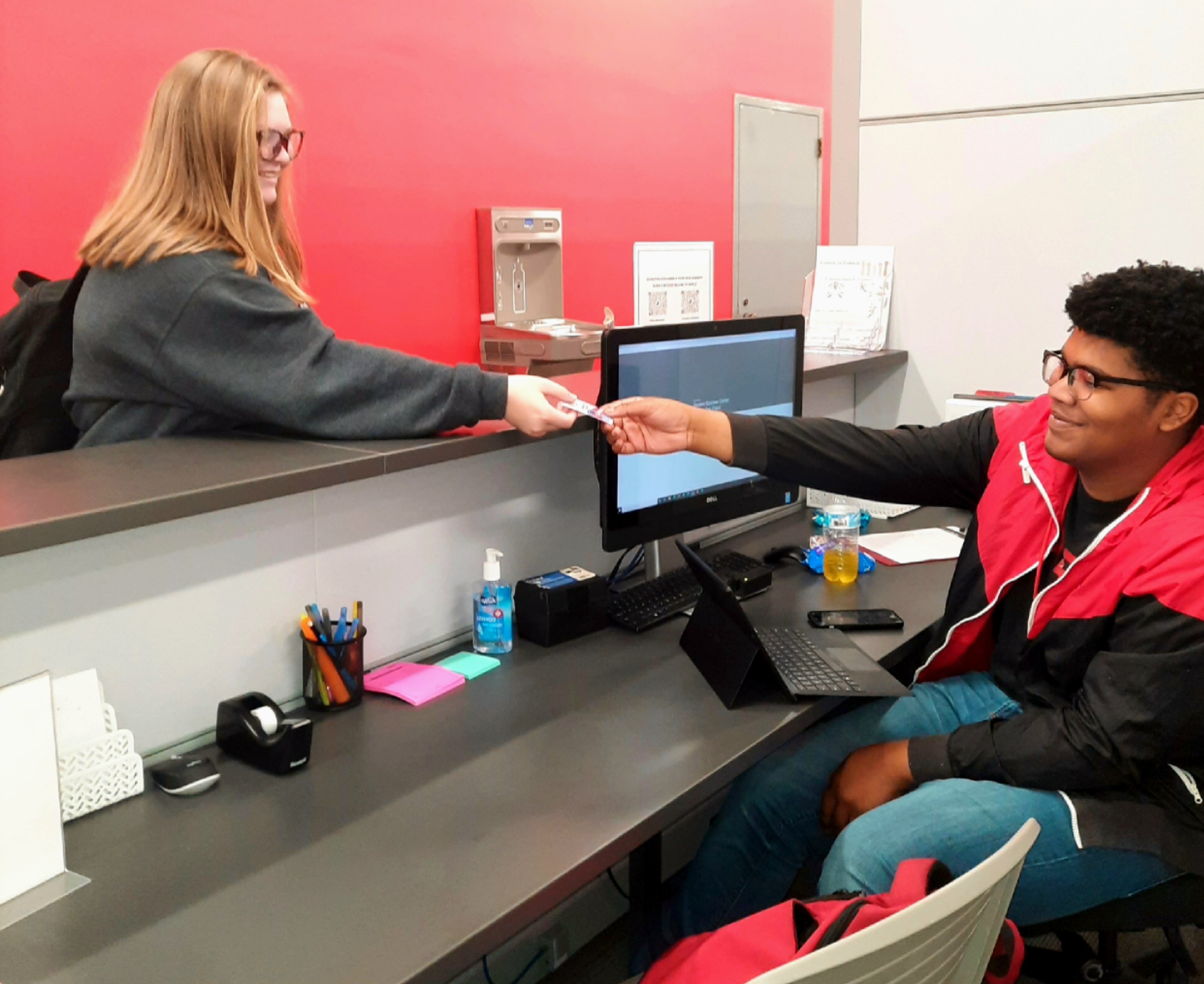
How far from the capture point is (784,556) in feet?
7.30

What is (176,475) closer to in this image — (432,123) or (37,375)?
(37,375)

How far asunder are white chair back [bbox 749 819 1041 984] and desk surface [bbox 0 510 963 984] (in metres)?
0.35

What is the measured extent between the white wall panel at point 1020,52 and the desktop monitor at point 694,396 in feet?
3.41

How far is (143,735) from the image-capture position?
1.36 meters

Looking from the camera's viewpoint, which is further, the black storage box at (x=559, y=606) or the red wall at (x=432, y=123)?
the red wall at (x=432, y=123)

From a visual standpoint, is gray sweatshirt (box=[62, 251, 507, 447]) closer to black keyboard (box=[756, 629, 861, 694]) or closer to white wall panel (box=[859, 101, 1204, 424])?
black keyboard (box=[756, 629, 861, 694])

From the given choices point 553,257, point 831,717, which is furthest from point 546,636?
point 553,257

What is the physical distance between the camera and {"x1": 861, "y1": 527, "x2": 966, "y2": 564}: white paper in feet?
7.34

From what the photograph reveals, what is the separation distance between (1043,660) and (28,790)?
1392 millimetres

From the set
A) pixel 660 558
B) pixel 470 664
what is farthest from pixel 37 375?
pixel 660 558

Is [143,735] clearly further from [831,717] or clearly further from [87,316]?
[831,717]

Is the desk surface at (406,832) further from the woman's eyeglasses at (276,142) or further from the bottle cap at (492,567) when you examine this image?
the woman's eyeglasses at (276,142)

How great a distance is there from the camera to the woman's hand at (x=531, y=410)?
1628 millimetres

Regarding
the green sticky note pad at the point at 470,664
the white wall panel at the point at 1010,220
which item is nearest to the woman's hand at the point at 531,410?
the green sticky note pad at the point at 470,664
